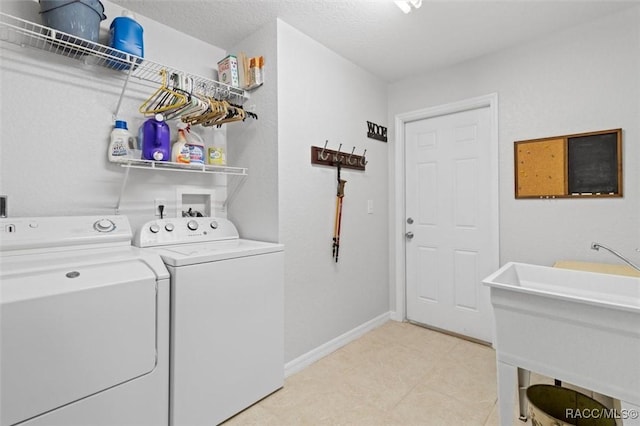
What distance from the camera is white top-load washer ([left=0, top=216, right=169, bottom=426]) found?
1054mm

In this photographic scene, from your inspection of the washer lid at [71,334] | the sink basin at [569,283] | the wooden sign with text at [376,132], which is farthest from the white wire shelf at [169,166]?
the sink basin at [569,283]

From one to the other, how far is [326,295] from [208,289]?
3.74ft

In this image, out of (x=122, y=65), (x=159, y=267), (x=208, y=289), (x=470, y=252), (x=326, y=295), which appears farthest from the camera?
(x=470, y=252)

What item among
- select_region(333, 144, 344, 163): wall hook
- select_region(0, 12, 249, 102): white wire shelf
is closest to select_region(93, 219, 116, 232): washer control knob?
select_region(0, 12, 249, 102): white wire shelf

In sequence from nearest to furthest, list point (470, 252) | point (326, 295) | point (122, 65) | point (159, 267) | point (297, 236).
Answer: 1. point (159, 267)
2. point (122, 65)
3. point (297, 236)
4. point (326, 295)
5. point (470, 252)

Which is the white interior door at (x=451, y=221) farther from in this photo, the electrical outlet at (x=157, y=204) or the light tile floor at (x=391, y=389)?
the electrical outlet at (x=157, y=204)

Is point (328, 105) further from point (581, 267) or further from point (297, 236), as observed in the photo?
point (581, 267)

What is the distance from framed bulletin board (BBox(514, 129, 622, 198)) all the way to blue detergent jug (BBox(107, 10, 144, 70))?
2753mm

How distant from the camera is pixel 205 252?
1661 mm

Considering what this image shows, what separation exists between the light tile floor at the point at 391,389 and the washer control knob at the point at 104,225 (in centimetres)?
127

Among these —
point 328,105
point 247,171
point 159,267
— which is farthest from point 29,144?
point 328,105

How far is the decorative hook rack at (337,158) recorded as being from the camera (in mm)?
2398

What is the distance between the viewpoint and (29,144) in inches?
64.4

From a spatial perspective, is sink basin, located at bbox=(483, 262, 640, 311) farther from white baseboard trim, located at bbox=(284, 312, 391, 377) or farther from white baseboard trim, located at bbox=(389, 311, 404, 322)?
white baseboard trim, located at bbox=(389, 311, 404, 322)
